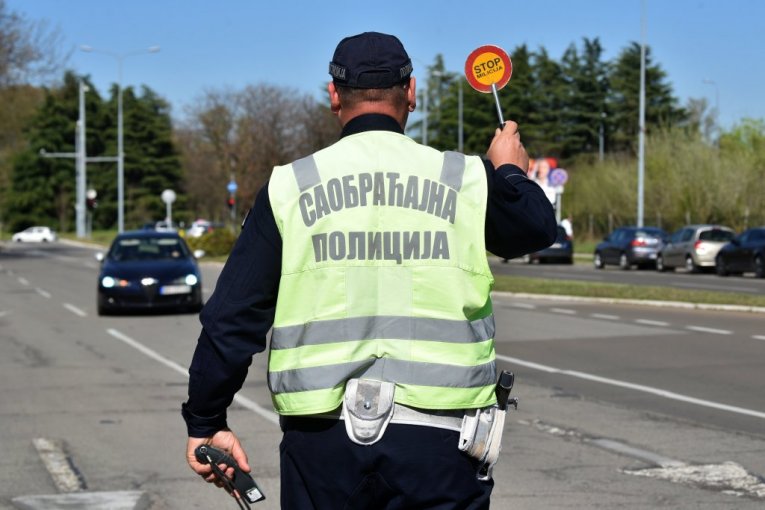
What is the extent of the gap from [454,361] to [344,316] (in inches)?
11.3

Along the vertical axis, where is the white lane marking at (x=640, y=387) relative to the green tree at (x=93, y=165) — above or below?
below

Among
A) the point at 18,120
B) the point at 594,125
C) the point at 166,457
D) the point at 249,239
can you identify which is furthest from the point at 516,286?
the point at 594,125

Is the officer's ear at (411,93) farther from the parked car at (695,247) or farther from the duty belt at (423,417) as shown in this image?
the parked car at (695,247)

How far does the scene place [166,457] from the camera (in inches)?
326

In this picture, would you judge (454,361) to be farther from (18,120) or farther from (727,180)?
(18,120)

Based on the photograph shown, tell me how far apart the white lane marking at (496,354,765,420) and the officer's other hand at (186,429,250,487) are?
7.21 metres

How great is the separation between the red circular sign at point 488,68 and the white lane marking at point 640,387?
6.21 meters

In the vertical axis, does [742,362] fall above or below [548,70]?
below

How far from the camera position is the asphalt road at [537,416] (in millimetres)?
7242

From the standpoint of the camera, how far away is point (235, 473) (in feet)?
10.9

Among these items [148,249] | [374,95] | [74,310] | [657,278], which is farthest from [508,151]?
[657,278]

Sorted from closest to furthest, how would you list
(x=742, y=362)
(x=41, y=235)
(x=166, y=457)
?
(x=166, y=457), (x=742, y=362), (x=41, y=235)

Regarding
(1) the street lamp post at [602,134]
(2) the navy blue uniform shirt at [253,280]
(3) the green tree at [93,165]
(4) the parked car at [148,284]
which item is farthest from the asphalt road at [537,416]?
(3) the green tree at [93,165]

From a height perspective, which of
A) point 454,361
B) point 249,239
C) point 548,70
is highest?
point 548,70
